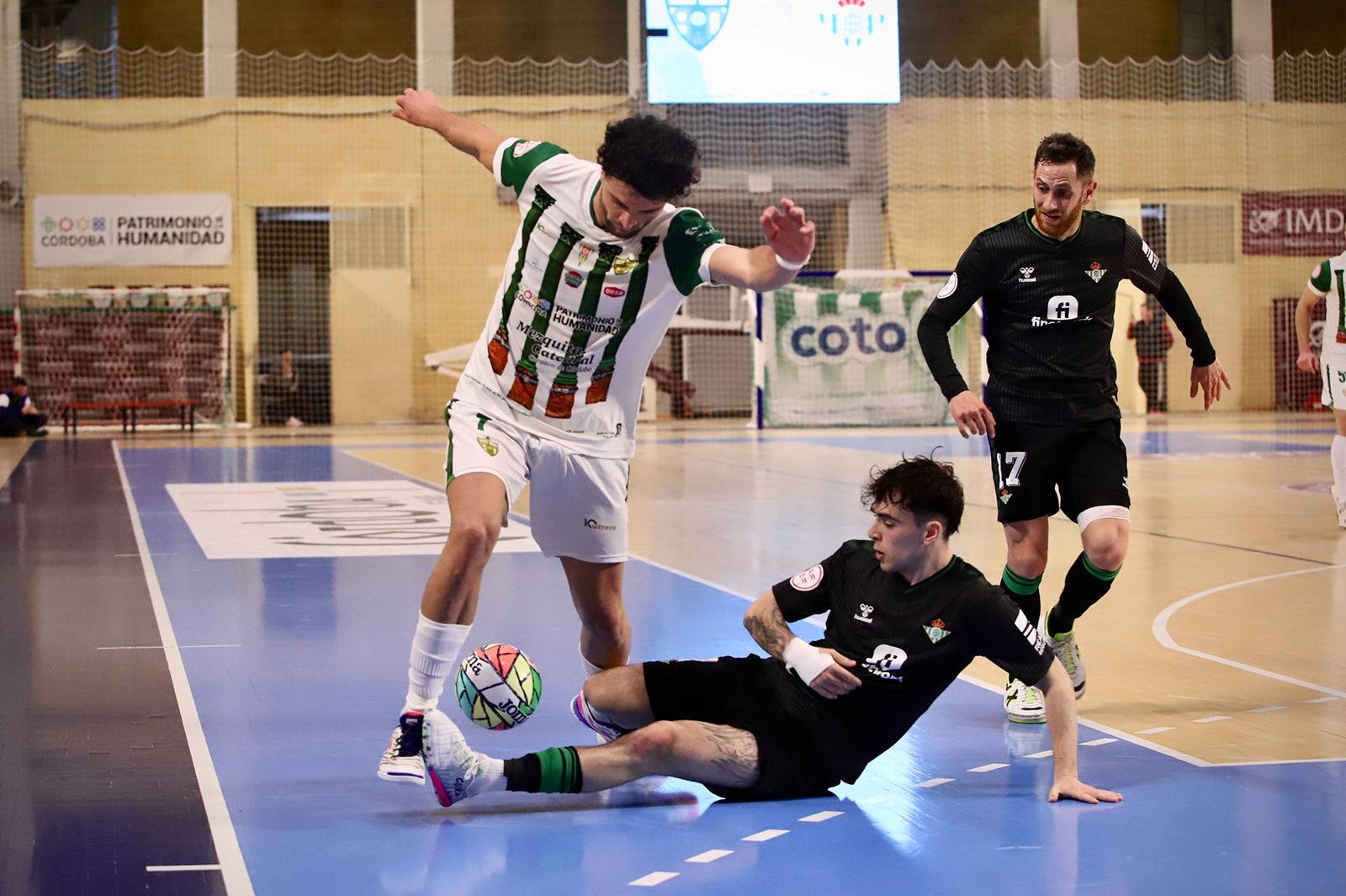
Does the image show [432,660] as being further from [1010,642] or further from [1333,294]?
[1333,294]

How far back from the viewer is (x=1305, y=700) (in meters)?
5.50

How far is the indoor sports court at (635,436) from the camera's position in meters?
4.01

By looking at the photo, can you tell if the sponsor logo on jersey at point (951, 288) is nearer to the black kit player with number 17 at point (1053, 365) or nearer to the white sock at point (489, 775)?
the black kit player with number 17 at point (1053, 365)

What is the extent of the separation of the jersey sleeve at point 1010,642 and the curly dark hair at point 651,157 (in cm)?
148

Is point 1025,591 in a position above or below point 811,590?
below

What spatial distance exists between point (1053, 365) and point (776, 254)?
1.74 m

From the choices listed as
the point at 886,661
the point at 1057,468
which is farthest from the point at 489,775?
the point at 1057,468

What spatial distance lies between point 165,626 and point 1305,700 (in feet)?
16.2

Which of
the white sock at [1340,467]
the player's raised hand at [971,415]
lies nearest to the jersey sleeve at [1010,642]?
the player's raised hand at [971,415]

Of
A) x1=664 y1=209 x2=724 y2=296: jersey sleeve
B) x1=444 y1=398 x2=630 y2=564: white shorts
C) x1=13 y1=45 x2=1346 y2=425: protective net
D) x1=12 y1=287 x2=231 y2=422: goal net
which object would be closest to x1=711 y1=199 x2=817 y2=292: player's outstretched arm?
x1=664 y1=209 x2=724 y2=296: jersey sleeve

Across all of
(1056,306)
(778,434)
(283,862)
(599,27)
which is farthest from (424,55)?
(283,862)

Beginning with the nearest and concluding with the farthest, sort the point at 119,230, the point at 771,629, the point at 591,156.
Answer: the point at 771,629, the point at 119,230, the point at 591,156

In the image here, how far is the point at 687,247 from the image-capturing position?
465 cm

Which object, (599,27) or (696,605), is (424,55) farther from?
(696,605)
